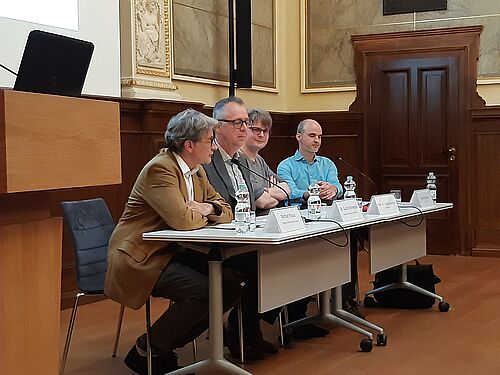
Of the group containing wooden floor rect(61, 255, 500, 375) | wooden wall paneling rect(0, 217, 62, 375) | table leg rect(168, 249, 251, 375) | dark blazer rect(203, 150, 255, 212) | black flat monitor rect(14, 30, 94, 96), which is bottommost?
wooden floor rect(61, 255, 500, 375)

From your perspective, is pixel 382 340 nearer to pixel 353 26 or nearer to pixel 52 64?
pixel 52 64

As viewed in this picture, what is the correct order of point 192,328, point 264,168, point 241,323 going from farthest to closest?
point 264,168
point 241,323
point 192,328

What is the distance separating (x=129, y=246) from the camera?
11.4 feet

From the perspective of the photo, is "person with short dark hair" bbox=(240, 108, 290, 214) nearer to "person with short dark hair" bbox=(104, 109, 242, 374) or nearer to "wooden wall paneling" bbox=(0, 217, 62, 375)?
"person with short dark hair" bbox=(104, 109, 242, 374)

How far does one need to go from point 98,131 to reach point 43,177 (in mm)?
249

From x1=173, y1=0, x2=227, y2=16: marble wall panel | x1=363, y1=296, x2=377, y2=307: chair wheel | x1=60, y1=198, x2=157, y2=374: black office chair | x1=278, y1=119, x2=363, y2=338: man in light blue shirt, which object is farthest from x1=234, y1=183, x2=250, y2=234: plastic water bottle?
x1=173, y1=0, x2=227, y2=16: marble wall panel

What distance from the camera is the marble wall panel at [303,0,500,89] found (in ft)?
26.0

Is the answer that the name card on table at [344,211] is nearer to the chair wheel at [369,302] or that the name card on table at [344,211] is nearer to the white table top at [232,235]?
the white table top at [232,235]

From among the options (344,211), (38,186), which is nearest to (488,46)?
(344,211)

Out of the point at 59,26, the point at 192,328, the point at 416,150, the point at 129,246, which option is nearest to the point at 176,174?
the point at 129,246

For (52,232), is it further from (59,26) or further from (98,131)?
(59,26)

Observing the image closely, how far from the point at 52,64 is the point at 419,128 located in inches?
266

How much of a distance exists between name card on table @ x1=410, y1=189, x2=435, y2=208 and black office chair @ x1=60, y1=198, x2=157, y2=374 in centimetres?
211

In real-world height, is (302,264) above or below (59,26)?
below
